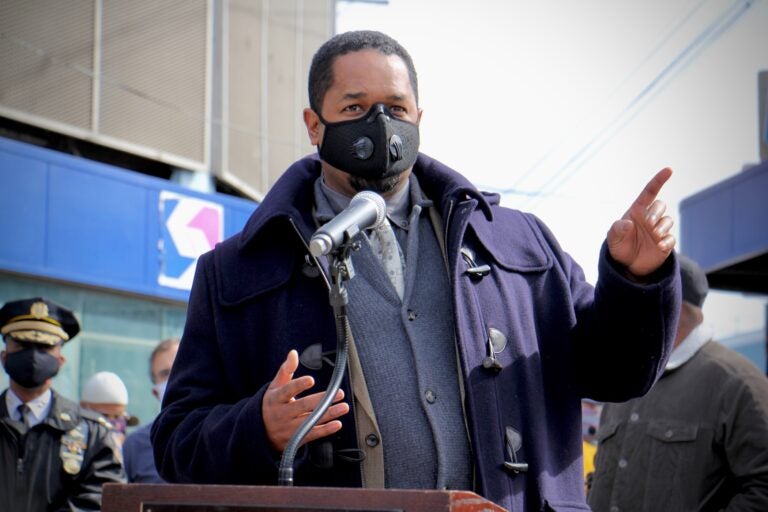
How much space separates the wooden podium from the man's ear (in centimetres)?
151

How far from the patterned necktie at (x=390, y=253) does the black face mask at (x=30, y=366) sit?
13.3ft

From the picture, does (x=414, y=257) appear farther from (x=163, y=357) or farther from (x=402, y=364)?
(x=163, y=357)

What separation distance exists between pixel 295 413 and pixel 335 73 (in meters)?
1.20

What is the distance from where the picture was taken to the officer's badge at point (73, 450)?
6758mm

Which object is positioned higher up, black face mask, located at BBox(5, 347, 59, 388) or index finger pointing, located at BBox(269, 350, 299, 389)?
index finger pointing, located at BBox(269, 350, 299, 389)

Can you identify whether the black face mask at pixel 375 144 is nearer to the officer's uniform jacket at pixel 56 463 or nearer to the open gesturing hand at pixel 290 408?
the open gesturing hand at pixel 290 408

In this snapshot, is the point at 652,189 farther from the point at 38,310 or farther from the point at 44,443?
the point at 38,310

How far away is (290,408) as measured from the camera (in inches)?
113

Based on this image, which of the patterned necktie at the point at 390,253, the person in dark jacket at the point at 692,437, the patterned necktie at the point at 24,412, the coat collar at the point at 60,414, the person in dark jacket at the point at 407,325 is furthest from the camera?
the patterned necktie at the point at 24,412

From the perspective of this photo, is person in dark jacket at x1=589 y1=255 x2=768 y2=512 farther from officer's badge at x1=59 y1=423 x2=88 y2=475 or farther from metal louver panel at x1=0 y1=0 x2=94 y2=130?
metal louver panel at x1=0 y1=0 x2=94 y2=130

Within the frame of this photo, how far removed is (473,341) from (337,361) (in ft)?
2.08

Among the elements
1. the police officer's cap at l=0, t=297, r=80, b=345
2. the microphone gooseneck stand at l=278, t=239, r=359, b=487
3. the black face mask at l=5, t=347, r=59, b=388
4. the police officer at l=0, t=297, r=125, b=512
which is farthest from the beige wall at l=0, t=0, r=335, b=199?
the microphone gooseneck stand at l=278, t=239, r=359, b=487

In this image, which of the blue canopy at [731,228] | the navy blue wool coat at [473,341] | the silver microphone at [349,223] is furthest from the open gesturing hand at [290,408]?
the blue canopy at [731,228]

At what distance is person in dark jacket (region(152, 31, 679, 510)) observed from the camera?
10.7ft
